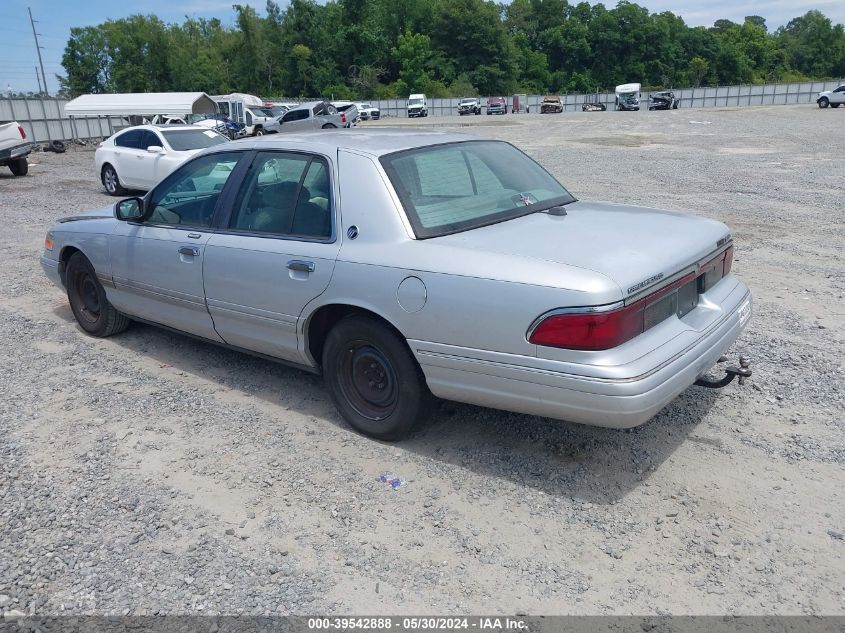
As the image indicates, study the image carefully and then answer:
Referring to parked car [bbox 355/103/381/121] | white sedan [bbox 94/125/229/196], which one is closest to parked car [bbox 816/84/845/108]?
parked car [bbox 355/103/381/121]

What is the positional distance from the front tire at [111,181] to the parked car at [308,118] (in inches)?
717

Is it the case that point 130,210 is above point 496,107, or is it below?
above

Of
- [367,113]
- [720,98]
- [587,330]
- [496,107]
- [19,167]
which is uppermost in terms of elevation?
[587,330]

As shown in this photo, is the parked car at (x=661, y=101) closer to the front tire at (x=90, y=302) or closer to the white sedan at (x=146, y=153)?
the white sedan at (x=146, y=153)

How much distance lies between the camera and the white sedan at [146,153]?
14.5m

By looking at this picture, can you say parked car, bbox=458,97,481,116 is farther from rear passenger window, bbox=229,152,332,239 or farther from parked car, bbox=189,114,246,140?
rear passenger window, bbox=229,152,332,239

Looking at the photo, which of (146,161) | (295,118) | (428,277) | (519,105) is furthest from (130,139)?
(519,105)

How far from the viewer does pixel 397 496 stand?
365cm

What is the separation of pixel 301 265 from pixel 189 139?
12060 mm

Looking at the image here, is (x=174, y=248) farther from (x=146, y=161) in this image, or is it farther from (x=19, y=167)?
(x=19, y=167)

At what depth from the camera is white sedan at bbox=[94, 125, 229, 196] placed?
14500mm

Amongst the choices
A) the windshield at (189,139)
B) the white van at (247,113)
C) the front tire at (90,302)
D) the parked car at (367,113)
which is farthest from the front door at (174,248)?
the parked car at (367,113)

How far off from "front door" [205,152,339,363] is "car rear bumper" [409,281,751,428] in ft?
2.85

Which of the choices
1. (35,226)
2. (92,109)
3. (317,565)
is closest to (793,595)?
(317,565)
